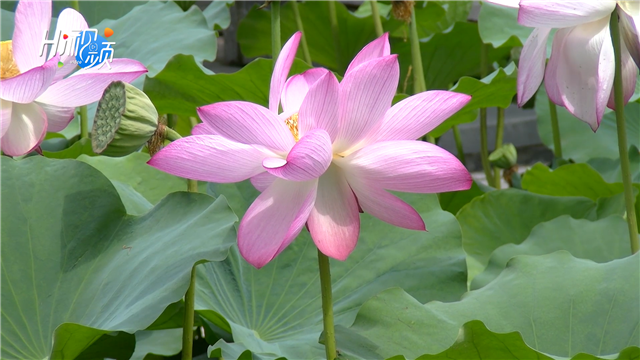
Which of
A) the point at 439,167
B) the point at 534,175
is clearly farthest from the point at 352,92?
the point at 534,175

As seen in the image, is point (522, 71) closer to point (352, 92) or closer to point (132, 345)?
point (352, 92)

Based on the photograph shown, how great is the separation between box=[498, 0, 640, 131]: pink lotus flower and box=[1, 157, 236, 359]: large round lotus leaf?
310 mm

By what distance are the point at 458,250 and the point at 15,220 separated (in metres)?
0.46

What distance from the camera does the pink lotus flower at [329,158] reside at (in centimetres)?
41

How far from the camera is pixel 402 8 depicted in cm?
113

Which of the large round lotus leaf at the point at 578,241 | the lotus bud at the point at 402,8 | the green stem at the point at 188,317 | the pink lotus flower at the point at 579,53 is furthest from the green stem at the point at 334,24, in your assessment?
the green stem at the point at 188,317

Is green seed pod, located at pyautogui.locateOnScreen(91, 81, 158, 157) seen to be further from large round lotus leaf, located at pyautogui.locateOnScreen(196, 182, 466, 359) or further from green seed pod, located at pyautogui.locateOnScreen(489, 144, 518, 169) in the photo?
green seed pod, located at pyautogui.locateOnScreen(489, 144, 518, 169)

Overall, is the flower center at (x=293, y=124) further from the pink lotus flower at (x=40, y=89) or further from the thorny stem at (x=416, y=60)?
the thorny stem at (x=416, y=60)

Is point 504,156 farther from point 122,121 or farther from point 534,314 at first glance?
point 122,121

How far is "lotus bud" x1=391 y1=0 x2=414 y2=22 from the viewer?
3.68ft

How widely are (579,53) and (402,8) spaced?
0.57m

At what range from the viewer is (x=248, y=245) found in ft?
1.38

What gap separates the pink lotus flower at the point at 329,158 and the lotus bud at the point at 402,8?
73 centimetres

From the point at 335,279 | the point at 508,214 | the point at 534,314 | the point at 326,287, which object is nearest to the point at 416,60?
the point at 508,214
